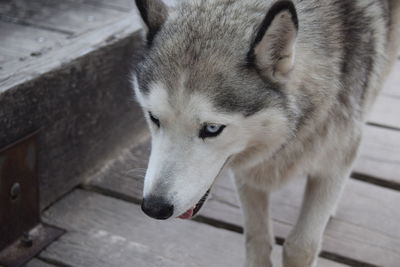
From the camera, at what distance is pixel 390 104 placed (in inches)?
118

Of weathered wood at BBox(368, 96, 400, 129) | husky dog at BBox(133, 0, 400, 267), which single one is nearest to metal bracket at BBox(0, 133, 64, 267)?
husky dog at BBox(133, 0, 400, 267)

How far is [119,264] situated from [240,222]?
1.61 ft

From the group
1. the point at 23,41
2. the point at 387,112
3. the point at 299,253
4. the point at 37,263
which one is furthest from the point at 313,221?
the point at 23,41

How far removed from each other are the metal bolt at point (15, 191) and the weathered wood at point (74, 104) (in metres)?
0.14

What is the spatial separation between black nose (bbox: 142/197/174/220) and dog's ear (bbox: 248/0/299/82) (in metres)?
0.42

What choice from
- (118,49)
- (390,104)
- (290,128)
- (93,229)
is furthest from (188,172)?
(390,104)

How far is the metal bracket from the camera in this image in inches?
78.2

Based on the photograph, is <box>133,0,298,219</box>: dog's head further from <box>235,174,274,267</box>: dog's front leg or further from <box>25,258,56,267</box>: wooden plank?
<box>25,258,56,267</box>: wooden plank

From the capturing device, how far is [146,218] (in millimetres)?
2287

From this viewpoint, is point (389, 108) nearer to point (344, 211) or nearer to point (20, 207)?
point (344, 211)

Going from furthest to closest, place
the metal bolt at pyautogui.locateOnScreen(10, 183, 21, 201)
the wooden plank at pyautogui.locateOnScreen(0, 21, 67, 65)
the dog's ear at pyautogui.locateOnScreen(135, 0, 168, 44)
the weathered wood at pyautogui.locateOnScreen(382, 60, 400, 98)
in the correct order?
the weathered wood at pyautogui.locateOnScreen(382, 60, 400, 98)
the wooden plank at pyautogui.locateOnScreen(0, 21, 67, 65)
the metal bolt at pyautogui.locateOnScreen(10, 183, 21, 201)
the dog's ear at pyautogui.locateOnScreen(135, 0, 168, 44)

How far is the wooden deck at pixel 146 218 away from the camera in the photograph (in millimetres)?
2096

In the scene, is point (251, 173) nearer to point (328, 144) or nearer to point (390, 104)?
point (328, 144)

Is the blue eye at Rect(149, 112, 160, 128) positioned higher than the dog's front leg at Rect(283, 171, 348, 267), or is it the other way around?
the blue eye at Rect(149, 112, 160, 128)
